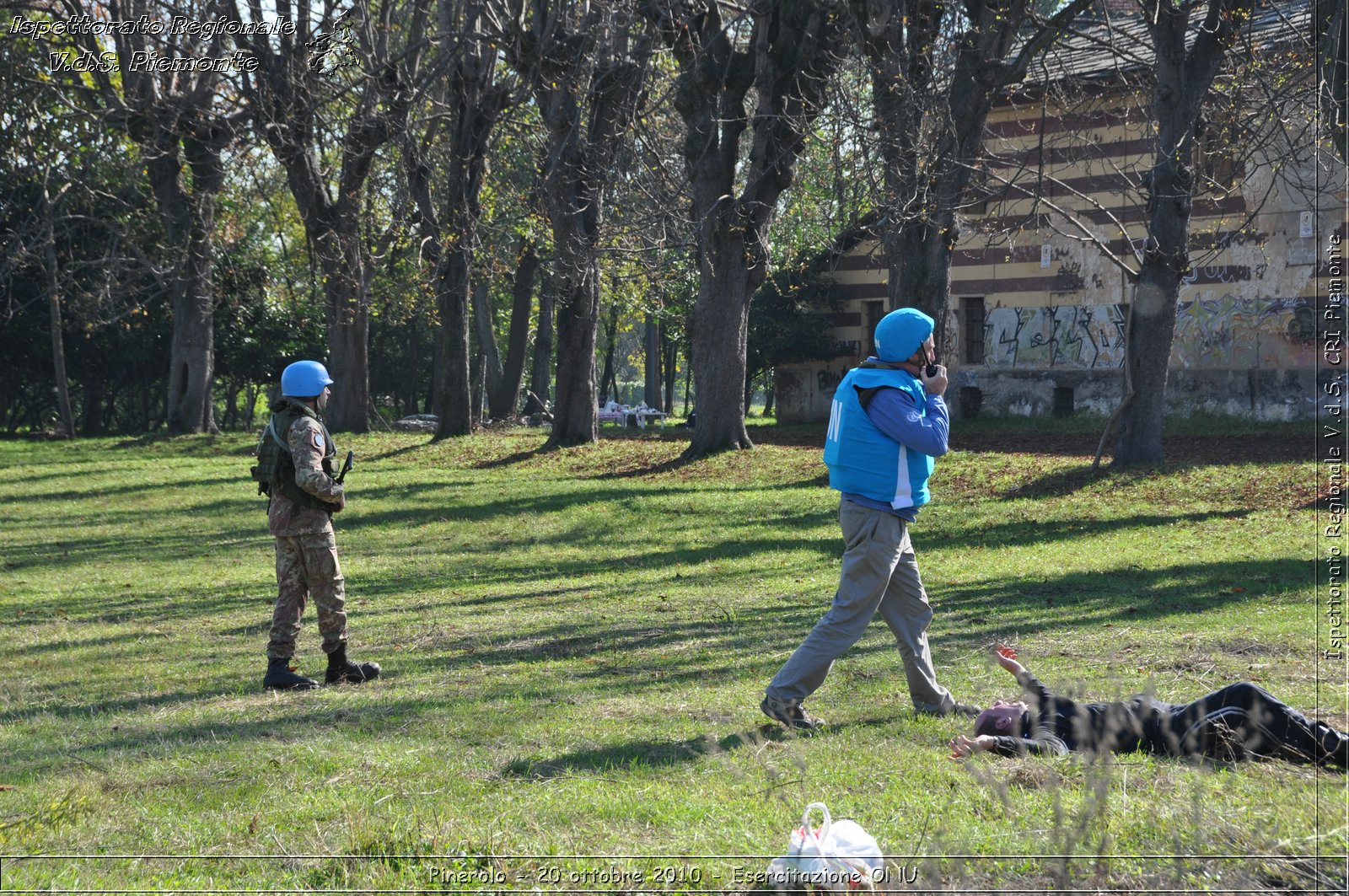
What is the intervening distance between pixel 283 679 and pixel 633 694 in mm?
2391

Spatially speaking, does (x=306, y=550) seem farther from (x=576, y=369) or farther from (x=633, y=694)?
(x=576, y=369)

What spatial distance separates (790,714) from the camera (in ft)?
22.0

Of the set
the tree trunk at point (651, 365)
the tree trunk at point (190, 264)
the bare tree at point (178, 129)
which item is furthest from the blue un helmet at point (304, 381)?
the tree trunk at point (651, 365)

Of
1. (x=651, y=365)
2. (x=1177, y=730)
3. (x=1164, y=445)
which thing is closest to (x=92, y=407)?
(x=651, y=365)

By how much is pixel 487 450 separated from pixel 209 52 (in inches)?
393

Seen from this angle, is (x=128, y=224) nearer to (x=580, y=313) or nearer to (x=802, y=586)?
(x=580, y=313)

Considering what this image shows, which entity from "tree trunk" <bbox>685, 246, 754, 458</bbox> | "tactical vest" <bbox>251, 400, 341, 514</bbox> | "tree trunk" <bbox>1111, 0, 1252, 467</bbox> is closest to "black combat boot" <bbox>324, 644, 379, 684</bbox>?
"tactical vest" <bbox>251, 400, 341, 514</bbox>

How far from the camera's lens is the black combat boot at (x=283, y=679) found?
8.38m

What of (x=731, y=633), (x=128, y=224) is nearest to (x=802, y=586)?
(x=731, y=633)

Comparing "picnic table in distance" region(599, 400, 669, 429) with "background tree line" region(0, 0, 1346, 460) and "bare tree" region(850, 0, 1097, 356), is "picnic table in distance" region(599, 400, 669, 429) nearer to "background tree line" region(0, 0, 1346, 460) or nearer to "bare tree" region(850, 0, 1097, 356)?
"background tree line" region(0, 0, 1346, 460)

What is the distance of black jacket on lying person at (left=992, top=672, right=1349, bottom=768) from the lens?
17.8 feet

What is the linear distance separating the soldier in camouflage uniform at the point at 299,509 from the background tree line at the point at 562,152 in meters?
9.31

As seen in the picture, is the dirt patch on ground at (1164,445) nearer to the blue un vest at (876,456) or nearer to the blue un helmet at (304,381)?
the blue un vest at (876,456)

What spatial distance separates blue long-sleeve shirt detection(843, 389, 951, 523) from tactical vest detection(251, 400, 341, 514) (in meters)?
3.65
